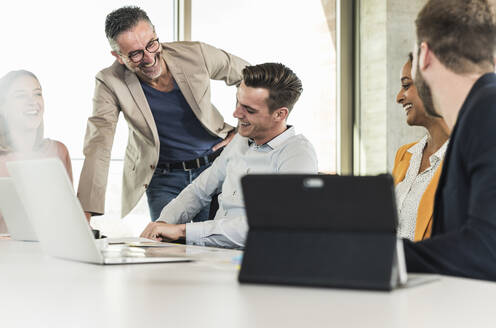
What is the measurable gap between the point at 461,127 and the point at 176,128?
221cm

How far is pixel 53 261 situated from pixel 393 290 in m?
0.83

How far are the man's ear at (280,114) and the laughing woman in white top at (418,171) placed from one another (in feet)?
1.68

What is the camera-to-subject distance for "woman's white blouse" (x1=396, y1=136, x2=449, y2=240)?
220 centimetres

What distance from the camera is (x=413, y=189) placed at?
2279mm

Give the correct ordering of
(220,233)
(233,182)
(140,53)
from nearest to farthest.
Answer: (220,233), (233,182), (140,53)

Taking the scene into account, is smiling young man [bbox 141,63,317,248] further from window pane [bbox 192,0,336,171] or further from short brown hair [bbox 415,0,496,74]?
window pane [bbox 192,0,336,171]

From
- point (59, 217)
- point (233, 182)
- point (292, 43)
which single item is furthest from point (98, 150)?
point (292, 43)

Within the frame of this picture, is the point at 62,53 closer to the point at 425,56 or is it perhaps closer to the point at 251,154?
the point at 251,154

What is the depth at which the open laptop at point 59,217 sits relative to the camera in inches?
51.2

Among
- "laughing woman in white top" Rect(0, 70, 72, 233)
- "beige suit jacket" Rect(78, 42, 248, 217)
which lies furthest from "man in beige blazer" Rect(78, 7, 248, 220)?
"laughing woman in white top" Rect(0, 70, 72, 233)

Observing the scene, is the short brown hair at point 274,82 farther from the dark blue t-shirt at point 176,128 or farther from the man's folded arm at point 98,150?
the man's folded arm at point 98,150

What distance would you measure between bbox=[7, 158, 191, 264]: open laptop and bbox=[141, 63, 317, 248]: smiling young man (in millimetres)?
923

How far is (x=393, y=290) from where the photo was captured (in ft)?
3.05

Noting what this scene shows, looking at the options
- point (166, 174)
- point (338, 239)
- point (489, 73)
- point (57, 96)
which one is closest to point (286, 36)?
point (57, 96)
